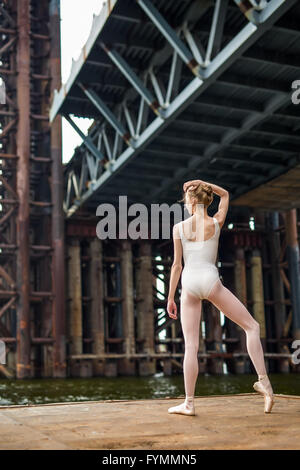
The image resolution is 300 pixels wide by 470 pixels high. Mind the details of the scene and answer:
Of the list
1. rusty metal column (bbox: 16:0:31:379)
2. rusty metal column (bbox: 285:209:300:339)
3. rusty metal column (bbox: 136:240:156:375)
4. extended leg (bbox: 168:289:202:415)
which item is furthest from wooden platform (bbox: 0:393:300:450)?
rusty metal column (bbox: 285:209:300:339)

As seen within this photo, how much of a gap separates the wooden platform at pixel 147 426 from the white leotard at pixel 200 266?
3.62 feet

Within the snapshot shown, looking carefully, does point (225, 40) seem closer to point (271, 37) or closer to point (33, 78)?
point (271, 37)

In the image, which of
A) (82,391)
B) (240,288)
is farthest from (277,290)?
(82,391)

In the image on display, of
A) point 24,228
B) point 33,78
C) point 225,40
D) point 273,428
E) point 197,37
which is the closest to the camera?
point 273,428

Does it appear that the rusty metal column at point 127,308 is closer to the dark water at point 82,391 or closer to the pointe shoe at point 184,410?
the dark water at point 82,391

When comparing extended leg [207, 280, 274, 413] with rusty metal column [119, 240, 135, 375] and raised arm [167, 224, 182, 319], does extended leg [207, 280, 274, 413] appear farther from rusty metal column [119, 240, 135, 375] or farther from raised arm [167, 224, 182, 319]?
rusty metal column [119, 240, 135, 375]

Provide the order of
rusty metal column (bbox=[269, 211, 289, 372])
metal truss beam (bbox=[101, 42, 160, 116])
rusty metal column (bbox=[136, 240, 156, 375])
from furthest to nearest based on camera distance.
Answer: rusty metal column (bbox=[269, 211, 289, 372]), rusty metal column (bbox=[136, 240, 156, 375]), metal truss beam (bbox=[101, 42, 160, 116])

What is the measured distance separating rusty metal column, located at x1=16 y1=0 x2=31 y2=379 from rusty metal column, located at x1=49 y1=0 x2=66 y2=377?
1.17 meters

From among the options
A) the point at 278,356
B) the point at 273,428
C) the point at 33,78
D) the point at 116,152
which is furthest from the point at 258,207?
the point at 273,428

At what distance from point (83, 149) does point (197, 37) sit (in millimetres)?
11314

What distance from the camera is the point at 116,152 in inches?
875

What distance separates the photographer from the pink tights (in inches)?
223

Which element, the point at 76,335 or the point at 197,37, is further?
the point at 76,335

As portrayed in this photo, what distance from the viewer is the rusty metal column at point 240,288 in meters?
28.3
